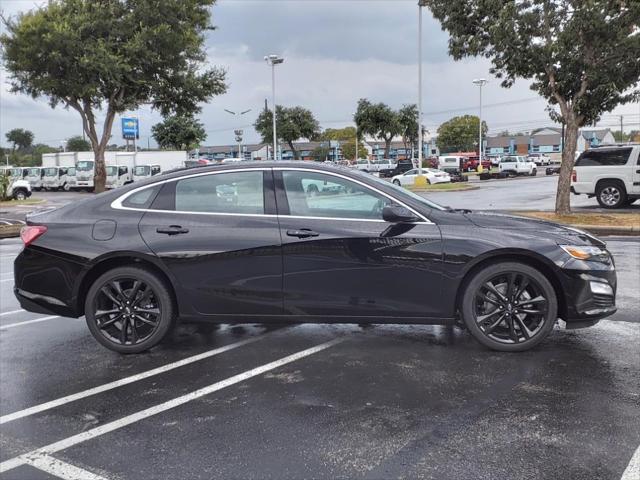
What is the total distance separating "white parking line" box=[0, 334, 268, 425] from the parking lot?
0.05ft

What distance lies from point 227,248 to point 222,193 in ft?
1.58

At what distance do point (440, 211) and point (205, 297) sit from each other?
79.4 inches

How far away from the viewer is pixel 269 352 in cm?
487

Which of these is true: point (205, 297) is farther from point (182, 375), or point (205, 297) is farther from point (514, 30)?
point (514, 30)

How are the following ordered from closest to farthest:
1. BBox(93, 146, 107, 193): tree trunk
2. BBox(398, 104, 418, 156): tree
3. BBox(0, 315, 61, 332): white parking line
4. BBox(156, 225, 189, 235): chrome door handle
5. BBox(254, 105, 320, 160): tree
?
1. BBox(156, 225, 189, 235): chrome door handle
2. BBox(0, 315, 61, 332): white parking line
3. BBox(93, 146, 107, 193): tree trunk
4. BBox(254, 105, 320, 160): tree
5. BBox(398, 104, 418, 156): tree

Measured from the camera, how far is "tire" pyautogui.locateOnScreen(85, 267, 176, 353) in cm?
471

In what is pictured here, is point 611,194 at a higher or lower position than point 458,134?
lower

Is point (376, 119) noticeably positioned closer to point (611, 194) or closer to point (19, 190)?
point (19, 190)

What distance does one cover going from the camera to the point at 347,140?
102750 mm

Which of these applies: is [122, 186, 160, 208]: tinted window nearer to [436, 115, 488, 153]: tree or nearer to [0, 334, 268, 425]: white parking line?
[0, 334, 268, 425]: white parking line

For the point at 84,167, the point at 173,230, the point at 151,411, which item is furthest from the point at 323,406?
the point at 84,167

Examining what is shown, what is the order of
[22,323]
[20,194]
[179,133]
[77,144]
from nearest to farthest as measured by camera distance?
[22,323]
[20,194]
[179,133]
[77,144]

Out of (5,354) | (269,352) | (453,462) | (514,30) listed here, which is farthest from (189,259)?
(514,30)

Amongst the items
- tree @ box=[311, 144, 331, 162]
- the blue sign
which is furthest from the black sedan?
the blue sign
